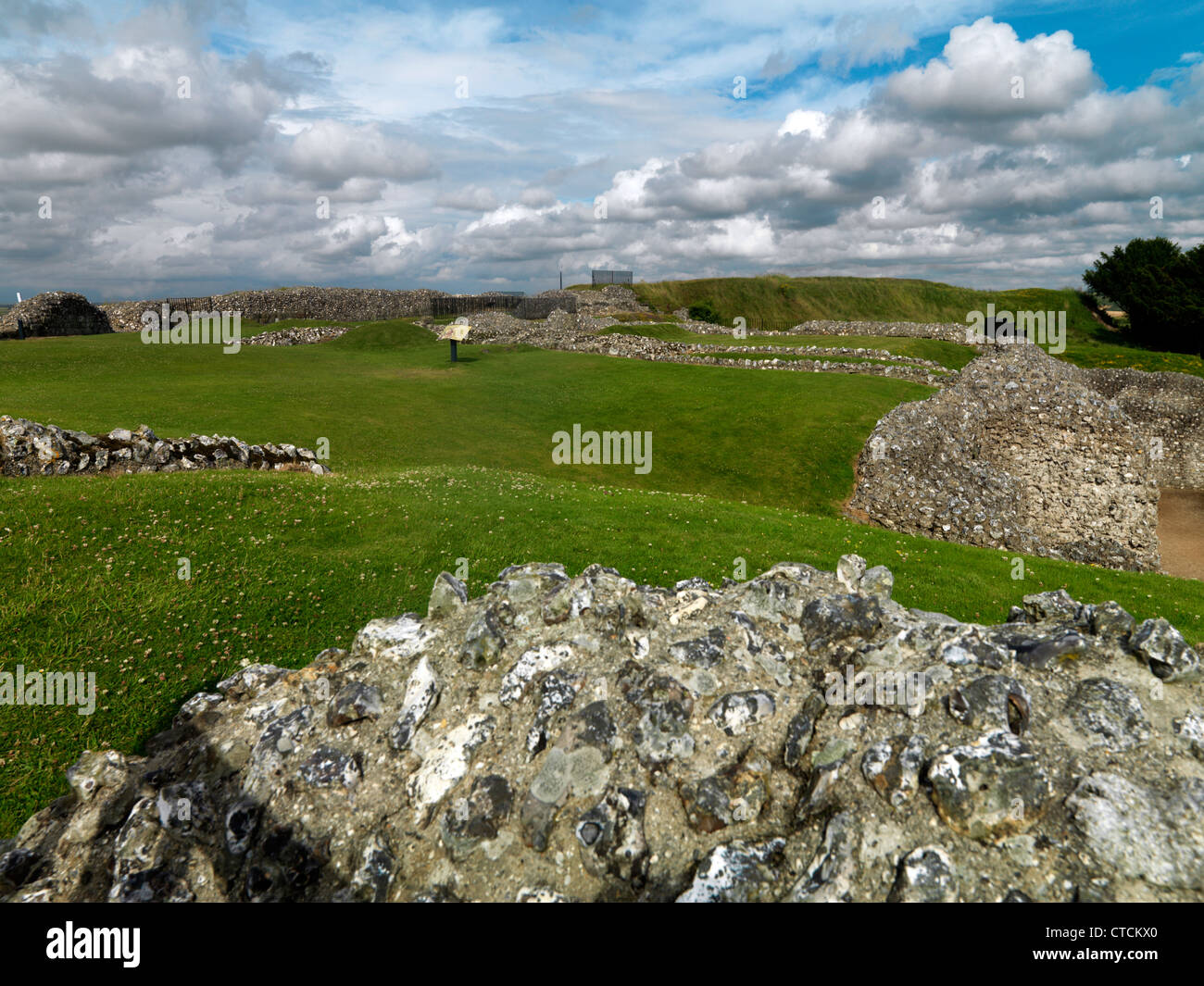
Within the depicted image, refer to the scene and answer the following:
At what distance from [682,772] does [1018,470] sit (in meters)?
34.0

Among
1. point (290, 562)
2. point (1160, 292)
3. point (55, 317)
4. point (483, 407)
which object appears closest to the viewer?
point (290, 562)

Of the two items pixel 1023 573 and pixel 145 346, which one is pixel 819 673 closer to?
pixel 1023 573

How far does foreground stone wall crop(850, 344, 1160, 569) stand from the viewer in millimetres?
27719

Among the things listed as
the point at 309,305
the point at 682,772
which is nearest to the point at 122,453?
the point at 682,772

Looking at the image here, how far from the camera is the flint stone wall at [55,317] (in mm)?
47938

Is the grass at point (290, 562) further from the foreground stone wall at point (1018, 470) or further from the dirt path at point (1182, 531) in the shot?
the dirt path at point (1182, 531)

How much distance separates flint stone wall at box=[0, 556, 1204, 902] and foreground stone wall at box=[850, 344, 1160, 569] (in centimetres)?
2160

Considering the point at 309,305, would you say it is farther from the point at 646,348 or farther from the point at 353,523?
the point at 353,523

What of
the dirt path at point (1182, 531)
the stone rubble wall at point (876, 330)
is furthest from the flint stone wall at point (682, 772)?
the stone rubble wall at point (876, 330)

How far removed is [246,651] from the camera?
10773 mm

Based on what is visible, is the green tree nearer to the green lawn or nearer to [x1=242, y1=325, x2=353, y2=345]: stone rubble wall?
the green lawn

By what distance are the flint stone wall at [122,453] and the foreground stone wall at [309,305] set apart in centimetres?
5486

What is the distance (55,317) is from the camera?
5072 cm

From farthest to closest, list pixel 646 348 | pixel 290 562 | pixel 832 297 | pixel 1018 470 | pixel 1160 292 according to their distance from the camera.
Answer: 1. pixel 832 297
2. pixel 1160 292
3. pixel 646 348
4. pixel 1018 470
5. pixel 290 562
